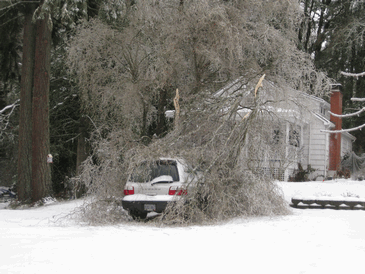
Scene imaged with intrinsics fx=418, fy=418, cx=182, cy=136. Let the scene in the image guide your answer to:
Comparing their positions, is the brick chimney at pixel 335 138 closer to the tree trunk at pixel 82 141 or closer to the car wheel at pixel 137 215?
the tree trunk at pixel 82 141

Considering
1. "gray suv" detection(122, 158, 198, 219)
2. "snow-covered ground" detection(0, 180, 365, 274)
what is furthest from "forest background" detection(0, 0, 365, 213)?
"snow-covered ground" detection(0, 180, 365, 274)

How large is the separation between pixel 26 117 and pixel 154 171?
8331 mm

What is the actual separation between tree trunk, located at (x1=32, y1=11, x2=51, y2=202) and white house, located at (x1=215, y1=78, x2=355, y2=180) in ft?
21.9

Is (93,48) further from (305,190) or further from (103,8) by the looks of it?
(305,190)

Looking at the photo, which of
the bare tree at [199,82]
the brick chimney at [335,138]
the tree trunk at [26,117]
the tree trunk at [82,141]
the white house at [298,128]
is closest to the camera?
the bare tree at [199,82]

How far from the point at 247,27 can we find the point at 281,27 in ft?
4.18

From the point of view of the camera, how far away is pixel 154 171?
9.64m

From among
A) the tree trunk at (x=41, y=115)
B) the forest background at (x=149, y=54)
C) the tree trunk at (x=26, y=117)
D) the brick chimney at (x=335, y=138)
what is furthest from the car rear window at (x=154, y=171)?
the brick chimney at (x=335, y=138)

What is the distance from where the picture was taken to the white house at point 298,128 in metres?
12.2

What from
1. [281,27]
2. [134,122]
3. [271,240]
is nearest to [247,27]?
[281,27]

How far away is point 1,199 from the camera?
19.0 m

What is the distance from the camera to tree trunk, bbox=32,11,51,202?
15.5 m

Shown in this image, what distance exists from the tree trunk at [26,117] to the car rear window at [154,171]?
7.69 meters

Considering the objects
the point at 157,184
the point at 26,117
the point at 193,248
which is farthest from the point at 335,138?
the point at 193,248
